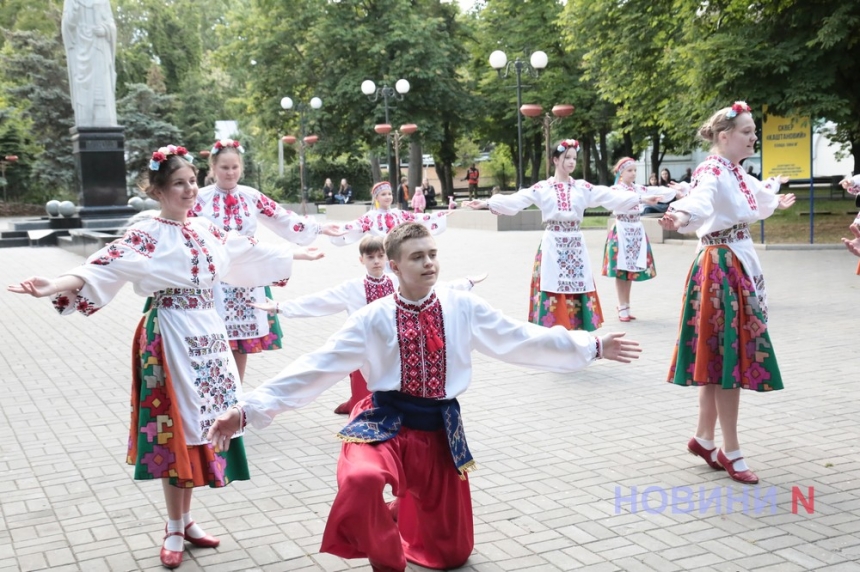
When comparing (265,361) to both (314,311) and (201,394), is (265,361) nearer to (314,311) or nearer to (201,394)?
(314,311)

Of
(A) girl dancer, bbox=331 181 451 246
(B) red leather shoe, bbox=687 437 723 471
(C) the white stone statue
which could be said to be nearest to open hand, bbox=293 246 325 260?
(B) red leather shoe, bbox=687 437 723 471

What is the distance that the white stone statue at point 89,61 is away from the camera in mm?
22141

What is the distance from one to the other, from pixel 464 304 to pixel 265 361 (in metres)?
5.26

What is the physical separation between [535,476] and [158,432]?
2.22 meters

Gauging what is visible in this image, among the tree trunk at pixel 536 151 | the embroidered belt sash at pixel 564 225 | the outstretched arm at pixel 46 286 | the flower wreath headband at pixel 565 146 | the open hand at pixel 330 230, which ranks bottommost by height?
the outstretched arm at pixel 46 286

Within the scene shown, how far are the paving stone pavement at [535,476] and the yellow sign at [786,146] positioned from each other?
8.30 meters

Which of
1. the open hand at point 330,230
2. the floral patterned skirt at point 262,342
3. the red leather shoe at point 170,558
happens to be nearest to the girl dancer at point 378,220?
the open hand at point 330,230

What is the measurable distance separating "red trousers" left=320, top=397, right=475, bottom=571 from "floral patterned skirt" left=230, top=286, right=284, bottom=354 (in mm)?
2933

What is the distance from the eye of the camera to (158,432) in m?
4.11

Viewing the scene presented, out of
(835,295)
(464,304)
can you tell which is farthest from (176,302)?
(835,295)

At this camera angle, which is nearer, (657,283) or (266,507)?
(266,507)

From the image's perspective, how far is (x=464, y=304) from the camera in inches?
158

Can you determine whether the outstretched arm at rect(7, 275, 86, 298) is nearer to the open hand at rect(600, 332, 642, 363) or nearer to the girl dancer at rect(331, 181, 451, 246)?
the open hand at rect(600, 332, 642, 363)

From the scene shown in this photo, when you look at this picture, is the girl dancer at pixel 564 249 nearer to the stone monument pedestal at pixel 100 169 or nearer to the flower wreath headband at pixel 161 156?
the flower wreath headband at pixel 161 156
